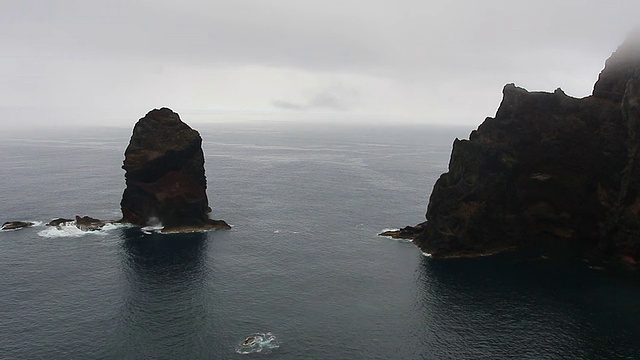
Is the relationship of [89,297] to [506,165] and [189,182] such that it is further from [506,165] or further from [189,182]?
[506,165]

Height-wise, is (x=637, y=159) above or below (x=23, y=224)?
above

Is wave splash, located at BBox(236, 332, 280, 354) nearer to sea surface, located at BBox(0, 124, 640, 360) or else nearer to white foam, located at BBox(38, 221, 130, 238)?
sea surface, located at BBox(0, 124, 640, 360)

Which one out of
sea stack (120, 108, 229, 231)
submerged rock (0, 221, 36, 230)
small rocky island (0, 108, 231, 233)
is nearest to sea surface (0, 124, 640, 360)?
submerged rock (0, 221, 36, 230)

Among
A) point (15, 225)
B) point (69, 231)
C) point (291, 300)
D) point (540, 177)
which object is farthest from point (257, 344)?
point (15, 225)

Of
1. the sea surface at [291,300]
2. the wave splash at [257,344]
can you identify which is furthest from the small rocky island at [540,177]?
the wave splash at [257,344]

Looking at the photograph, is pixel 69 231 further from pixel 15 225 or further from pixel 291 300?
pixel 291 300

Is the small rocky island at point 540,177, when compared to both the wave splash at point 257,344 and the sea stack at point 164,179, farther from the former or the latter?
the sea stack at point 164,179

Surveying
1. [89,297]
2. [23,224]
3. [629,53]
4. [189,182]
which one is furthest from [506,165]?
[23,224]

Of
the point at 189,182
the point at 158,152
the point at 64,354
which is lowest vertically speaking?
the point at 64,354
